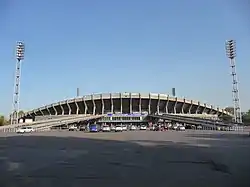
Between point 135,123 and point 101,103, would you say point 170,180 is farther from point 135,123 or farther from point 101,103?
point 101,103

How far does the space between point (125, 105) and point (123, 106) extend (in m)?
1.08

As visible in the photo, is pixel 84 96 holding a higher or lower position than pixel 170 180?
higher

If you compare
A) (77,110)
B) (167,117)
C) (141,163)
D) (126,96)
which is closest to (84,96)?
(77,110)

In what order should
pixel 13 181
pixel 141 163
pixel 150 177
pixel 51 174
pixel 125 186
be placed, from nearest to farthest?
pixel 125 186 < pixel 13 181 < pixel 150 177 < pixel 51 174 < pixel 141 163

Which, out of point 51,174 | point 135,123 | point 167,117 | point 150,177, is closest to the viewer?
point 150,177

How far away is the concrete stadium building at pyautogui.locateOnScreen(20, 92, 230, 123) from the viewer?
12425cm

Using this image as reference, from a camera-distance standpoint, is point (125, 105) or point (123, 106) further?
point (123, 106)

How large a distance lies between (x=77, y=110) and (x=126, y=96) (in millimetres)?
19556

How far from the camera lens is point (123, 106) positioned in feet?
426

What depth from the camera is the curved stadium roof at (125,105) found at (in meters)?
124

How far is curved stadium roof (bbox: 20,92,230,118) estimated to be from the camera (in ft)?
408

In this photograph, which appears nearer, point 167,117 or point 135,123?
point 167,117

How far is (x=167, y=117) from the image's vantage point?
Result: 10456 cm

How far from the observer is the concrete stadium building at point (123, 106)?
4892 inches
